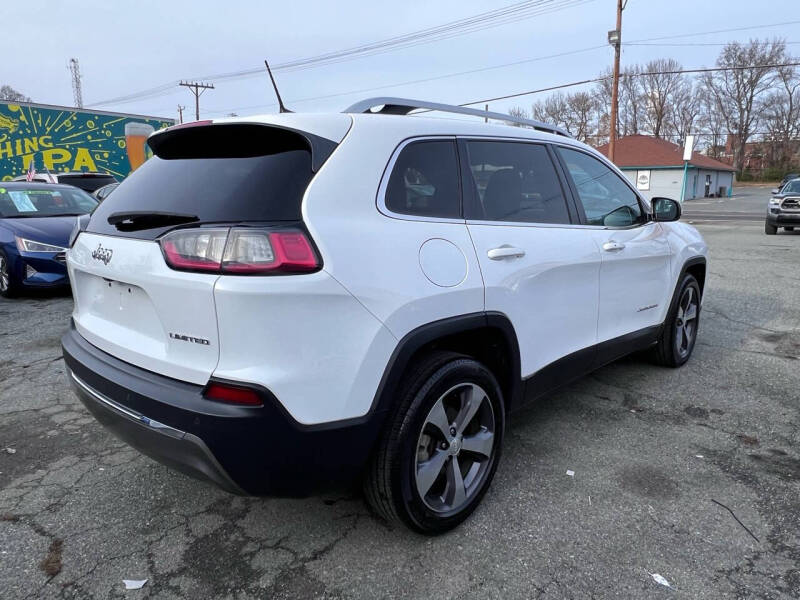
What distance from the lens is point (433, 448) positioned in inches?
95.6

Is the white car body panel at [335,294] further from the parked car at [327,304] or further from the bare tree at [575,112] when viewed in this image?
the bare tree at [575,112]

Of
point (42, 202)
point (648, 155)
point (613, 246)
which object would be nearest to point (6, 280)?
point (42, 202)

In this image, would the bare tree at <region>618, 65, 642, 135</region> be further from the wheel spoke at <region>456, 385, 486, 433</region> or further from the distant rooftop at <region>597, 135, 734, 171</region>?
the wheel spoke at <region>456, 385, 486, 433</region>

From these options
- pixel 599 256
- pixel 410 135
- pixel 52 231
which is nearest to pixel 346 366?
pixel 410 135

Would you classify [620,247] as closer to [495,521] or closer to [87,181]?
[495,521]

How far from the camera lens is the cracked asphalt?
216cm

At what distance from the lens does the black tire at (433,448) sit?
2.16 metres

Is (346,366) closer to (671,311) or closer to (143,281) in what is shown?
(143,281)

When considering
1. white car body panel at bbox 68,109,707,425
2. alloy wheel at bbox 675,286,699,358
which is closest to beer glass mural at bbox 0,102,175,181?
alloy wheel at bbox 675,286,699,358

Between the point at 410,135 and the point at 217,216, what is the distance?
89 centimetres

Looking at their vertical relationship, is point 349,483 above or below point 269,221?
below

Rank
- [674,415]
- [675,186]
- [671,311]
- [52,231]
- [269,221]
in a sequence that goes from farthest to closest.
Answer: [675,186] → [52,231] → [671,311] → [674,415] → [269,221]

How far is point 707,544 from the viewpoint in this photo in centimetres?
238

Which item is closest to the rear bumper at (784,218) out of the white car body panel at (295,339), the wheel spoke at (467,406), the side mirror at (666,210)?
the side mirror at (666,210)
